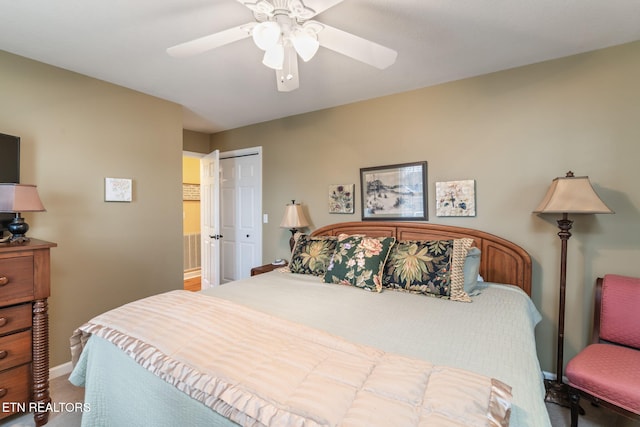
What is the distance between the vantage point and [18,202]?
1760 millimetres

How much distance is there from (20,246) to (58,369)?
1.32m

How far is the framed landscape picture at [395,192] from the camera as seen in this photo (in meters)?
2.74

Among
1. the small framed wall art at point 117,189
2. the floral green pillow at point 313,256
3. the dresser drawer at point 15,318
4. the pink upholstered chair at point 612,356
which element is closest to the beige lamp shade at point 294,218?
the floral green pillow at point 313,256

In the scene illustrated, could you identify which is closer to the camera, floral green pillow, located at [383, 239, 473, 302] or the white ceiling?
the white ceiling

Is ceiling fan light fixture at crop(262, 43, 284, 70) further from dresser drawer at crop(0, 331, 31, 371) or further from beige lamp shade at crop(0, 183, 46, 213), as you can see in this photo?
dresser drawer at crop(0, 331, 31, 371)

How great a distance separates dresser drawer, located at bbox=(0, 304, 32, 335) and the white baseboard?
34.9 inches

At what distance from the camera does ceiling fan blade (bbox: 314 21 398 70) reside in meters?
1.39

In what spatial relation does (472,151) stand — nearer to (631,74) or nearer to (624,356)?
(631,74)

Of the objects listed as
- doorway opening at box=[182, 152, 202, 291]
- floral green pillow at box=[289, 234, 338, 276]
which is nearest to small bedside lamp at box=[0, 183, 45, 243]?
floral green pillow at box=[289, 234, 338, 276]

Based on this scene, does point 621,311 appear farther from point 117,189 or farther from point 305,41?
point 117,189

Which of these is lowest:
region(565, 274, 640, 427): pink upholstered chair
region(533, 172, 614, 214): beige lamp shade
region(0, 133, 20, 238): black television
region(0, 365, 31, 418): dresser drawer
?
region(0, 365, 31, 418): dresser drawer

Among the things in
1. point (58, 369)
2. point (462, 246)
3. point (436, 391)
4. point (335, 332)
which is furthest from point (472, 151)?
point (58, 369)

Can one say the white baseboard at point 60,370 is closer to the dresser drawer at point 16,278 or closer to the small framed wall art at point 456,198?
the dresser drawer at point 16,278

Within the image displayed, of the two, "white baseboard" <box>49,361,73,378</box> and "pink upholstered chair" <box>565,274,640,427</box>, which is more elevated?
"pink upholstered chair" <box>565,274,640,427</box>
